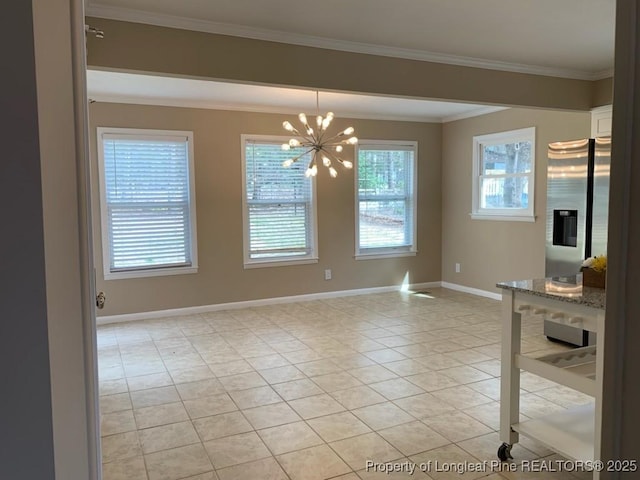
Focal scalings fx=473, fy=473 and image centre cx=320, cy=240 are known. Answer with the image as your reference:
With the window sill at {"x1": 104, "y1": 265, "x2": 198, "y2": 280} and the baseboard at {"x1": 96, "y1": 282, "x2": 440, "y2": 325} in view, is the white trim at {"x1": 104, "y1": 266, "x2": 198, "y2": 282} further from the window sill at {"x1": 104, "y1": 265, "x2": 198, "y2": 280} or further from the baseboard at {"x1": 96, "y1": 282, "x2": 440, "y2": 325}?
the baseboard at {"x1": 96, "y1": 282, "x2": 440, "y2": 325}

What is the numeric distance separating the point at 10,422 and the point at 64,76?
0.73 meters

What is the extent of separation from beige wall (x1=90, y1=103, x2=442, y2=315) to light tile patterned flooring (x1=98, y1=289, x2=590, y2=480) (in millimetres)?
422

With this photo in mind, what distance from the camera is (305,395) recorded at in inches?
135

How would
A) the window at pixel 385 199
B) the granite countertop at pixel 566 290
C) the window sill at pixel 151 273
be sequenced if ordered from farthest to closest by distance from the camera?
the window at pixel 385 199
the window sill at pixel 151 273
the granite countertop at pixel 566 290

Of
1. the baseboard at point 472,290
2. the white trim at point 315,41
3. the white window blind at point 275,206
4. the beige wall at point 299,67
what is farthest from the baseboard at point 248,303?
the white trim at point 315,41

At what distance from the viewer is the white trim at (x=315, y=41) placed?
2.96 meters

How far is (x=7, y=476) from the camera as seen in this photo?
0.96 meters

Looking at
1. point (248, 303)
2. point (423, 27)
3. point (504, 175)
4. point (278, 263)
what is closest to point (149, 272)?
point (248, 303)

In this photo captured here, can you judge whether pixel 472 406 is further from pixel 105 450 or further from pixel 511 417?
pixel 105 450

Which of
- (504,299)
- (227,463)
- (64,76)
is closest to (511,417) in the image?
(504,299)

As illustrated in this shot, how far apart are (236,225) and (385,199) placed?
228cm

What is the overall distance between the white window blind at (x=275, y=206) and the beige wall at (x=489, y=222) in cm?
221

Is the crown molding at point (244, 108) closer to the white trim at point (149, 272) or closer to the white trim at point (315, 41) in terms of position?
the white trim at point (315, 41)

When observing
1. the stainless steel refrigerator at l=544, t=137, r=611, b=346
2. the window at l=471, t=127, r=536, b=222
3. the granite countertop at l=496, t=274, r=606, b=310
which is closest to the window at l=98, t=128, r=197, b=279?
the window at l=471, t=127, r=536, b=222
